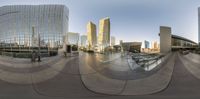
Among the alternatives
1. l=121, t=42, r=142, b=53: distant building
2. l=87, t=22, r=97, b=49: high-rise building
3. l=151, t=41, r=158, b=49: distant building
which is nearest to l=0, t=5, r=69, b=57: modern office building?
l=87, t=22, r=97, b=49: high-rise building

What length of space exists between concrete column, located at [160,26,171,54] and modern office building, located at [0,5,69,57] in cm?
212

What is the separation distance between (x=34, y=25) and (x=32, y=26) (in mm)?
79

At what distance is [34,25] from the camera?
160 inches

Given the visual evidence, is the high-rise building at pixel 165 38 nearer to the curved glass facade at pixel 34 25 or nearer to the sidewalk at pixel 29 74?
the curved glass facade at pixel 34 25

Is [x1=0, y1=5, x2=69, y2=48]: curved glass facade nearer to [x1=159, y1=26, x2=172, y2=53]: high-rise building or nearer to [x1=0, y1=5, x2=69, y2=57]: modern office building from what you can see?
[x1=0, y1=5, x2=69, y2=57]: modern office building

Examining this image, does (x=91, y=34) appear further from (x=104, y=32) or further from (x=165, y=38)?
(x=165, y=38)

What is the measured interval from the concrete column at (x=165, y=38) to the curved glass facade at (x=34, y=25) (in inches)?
83.9

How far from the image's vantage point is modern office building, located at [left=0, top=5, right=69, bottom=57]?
12.1 ft

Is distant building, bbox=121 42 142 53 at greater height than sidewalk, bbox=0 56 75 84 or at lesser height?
greater

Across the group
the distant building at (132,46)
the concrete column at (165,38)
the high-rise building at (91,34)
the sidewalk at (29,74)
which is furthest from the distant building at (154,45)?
the sidewalk at (29,74)

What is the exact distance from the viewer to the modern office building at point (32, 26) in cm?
370

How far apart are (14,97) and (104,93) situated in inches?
53.1

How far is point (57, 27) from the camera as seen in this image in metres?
3.75

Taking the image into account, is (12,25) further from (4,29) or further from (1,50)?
(1,50)
